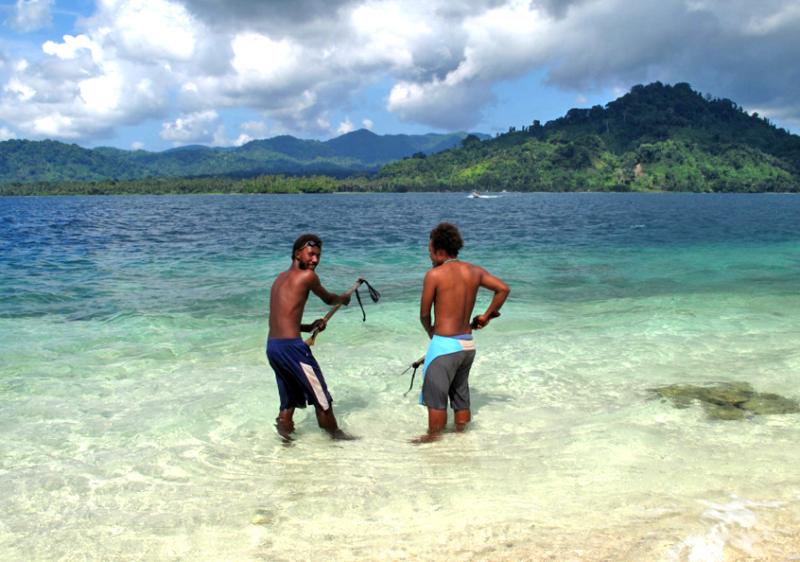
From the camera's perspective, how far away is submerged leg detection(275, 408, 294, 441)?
7.43 m

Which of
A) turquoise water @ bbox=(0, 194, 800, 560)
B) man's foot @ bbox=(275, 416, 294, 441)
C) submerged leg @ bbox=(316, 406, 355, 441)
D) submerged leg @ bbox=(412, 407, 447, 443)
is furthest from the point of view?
man's foot @ bbox=(275, 416, 294, 441)

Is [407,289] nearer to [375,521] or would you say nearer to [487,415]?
[487,415]

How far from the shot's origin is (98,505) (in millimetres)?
5930

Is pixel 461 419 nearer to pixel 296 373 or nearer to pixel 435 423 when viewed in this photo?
pixel 435 423

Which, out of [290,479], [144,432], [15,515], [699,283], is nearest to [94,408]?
[144,432]

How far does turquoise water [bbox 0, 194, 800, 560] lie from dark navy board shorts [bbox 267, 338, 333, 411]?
62cm

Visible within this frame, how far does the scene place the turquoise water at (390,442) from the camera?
16.9ft

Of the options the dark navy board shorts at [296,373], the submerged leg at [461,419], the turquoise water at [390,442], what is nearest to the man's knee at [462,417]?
the submerged leg at [461,419]

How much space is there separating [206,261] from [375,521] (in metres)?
26.5

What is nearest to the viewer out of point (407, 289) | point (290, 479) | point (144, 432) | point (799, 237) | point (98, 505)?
point (98, 505)

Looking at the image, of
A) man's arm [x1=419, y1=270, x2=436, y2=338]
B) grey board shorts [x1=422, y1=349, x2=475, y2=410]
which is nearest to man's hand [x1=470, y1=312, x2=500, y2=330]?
grey board shorts [x1=422, y1=349, x2=475, y2=410]

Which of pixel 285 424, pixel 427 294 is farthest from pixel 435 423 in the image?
pixel 285 424

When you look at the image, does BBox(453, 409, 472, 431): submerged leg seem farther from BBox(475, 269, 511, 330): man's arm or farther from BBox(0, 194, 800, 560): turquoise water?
BBox(475, 269, 511, 330): man's arm

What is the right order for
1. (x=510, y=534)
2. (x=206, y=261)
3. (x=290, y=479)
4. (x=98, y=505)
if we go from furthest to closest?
(x=206, y=261)
(x=290, y=479)
(x=98, y=505)
(x=510, y=534)
